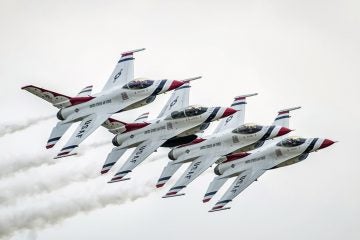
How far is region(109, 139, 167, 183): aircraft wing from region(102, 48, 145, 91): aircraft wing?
5226 millimetres

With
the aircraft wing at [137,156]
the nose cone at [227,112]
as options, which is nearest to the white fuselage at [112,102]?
the aircraft wing at [137,156]

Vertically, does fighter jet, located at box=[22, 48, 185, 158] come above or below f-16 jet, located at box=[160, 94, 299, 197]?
above

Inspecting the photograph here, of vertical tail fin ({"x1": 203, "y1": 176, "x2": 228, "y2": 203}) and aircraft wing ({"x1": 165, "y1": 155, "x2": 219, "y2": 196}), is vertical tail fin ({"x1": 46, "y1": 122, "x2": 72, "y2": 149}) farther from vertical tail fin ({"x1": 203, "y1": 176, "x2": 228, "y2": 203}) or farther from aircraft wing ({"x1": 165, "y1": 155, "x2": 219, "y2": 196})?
vertical tail fin ({"x1": 203, "y1": 176, "x2": 228, "y2": 203})

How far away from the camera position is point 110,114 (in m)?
111

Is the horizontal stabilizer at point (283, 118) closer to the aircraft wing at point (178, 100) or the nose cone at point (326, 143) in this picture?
the nose cone at point (326, 143)

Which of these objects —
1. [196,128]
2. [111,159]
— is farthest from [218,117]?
[111,159]

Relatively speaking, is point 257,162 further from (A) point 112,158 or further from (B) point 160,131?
(A) point 112,158

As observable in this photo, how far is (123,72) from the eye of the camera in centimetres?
11512

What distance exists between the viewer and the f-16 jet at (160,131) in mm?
111562

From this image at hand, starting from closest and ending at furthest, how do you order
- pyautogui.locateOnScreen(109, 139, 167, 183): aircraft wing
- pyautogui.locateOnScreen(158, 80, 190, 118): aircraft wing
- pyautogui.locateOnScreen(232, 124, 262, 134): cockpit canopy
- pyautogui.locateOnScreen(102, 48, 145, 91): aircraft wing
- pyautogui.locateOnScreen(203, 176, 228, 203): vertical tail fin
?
1. pyautogui.locateOnScreen(109, 139, 167, 183): aircraft wing
2. pyautogui.locateOnScreen(232, 124, 262, 134): cockpit canopy
3. pyautogui.locateOnScreen(203, 176, 228, 203): vertical tail fin
4. pyautogui.locateOnScreen(102, 48, 145, 91): aircraft wing
5. pyautogui.locateOnScreen(158, 80, 190, 118): aircraft wing

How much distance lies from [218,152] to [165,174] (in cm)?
436

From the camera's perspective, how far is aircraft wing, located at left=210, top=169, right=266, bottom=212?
373 ft

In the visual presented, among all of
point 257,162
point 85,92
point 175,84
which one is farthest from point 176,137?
point 85,92

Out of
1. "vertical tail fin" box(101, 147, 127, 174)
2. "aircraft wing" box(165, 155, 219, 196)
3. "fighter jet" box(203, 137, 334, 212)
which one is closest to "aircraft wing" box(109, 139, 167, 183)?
"vertical tail fin" box(101, 147, 127, 174)
